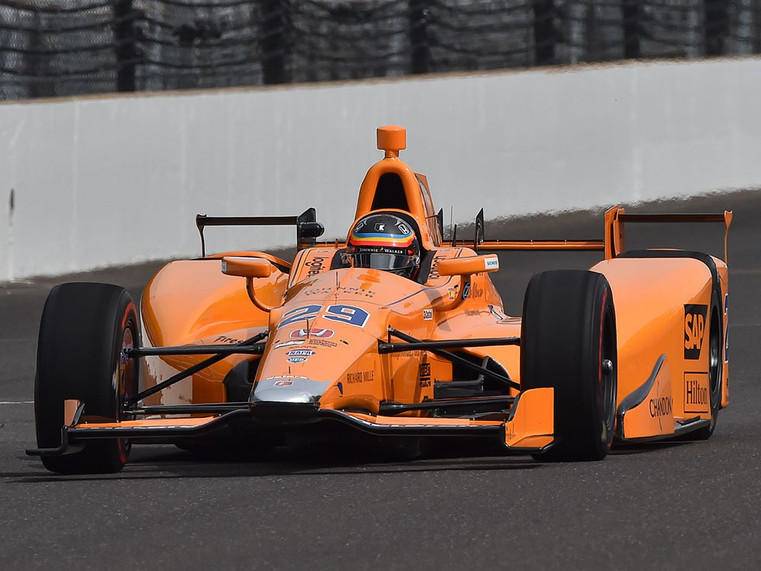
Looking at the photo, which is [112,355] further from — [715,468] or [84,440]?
[715,468]

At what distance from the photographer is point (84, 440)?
23.4ft

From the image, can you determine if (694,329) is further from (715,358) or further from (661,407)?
(661,407)

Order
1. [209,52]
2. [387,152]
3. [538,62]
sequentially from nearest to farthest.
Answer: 1. [387,152]
2. [209,52]
3. [538,62]

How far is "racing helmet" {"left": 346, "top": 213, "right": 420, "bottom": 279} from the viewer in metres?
8.55

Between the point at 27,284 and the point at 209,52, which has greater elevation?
the point at 209,52

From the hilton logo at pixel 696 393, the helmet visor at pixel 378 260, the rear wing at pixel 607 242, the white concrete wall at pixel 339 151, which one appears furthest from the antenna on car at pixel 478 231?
the white concrete wall at pixel 339 151

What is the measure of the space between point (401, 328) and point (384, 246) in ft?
2.81

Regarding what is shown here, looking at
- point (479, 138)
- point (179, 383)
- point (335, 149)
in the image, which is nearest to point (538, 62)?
point (479, 138)

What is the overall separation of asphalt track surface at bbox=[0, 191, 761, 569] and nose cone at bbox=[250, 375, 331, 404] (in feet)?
1.09

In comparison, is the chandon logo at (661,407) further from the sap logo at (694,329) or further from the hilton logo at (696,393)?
the sap logo at (694,329)

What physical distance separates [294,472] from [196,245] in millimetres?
9628

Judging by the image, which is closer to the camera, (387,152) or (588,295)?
(588,295)

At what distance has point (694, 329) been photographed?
8.81 m

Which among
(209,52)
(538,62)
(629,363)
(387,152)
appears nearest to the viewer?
(629,363)
